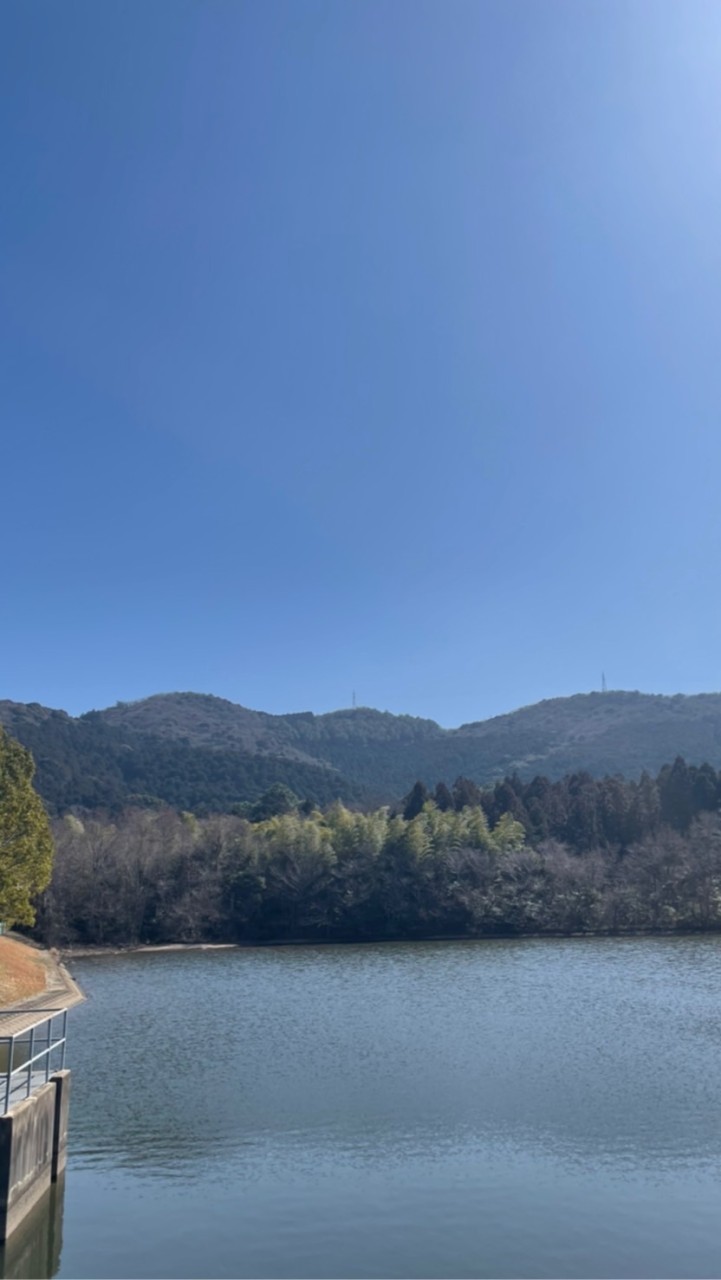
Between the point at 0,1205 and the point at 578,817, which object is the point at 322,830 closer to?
the point at 578,817

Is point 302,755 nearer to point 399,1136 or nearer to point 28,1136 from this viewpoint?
point 399,1136

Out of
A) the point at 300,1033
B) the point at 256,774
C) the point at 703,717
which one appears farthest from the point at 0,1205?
the point at 703,717

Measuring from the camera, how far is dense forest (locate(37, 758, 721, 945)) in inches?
2202

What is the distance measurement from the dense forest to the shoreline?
14.6 inches

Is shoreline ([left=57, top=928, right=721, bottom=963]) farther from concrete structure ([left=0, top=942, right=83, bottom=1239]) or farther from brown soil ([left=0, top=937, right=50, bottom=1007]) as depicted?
concrete structure ([left=0, top=942, right=83, bottom=1239])

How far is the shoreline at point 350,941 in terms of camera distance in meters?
53.2

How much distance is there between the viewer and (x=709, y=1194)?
13984mm

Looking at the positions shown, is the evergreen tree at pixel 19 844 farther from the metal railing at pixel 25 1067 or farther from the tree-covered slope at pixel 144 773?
the tree-covered slope at pixel 144 773

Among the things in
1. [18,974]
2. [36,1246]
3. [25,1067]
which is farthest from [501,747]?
[36,1246]

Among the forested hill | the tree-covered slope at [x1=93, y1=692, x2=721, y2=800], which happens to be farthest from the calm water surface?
the tree-covered slope at [x1=93, y1=692, x2=721, y2=800]

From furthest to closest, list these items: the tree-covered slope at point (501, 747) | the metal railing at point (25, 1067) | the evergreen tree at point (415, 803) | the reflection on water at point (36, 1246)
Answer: the tree-covered slope at point (501, 747), the evergreen tree at point (415, 803), the metal railing at point (25, 1067), the reflection on water at point (36, 1246)

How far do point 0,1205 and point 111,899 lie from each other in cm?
4558

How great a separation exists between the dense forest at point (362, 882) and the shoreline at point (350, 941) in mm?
370

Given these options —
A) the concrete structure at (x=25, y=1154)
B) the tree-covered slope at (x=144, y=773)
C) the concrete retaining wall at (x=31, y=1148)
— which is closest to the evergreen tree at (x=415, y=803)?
the tree-covered slope at (x=144, y=773)
